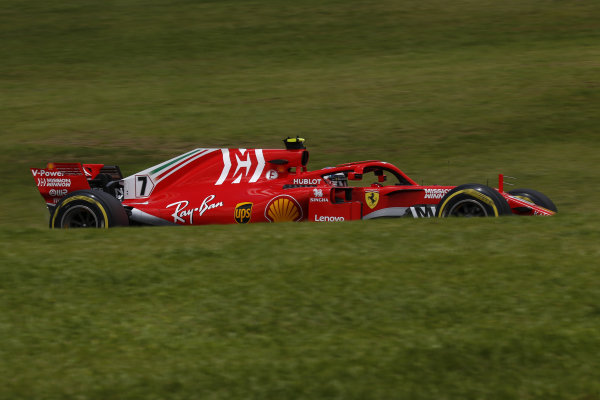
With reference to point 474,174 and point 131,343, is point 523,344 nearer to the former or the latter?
point 131,343

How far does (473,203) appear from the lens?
32.7 feet

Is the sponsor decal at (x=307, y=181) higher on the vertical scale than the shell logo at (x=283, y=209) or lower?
higher

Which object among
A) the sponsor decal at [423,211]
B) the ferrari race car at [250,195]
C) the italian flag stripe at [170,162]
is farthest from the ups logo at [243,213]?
the sponsor decal at [423,211]

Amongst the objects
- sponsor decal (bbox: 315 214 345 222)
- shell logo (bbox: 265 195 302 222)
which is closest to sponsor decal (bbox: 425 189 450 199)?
sponsor decal (bbox: 315 214 345 222)

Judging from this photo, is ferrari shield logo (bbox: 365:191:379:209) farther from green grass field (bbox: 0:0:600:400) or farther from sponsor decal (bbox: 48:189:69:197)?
sponsor decal (bbox: 48:189:69:197)

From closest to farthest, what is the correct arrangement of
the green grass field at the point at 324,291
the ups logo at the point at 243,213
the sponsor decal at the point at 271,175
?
the green grass field at the point at 324,291, the ups logo at the point at 243,213, the sponsor decal at the point at 271,175

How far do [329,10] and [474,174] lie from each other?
56.4 ft

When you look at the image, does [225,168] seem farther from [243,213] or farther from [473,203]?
[473,203]

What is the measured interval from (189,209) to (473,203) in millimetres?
3929

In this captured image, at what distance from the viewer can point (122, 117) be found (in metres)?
22.4

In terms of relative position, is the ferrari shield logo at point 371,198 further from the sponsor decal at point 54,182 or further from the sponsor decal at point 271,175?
the sponsor decal at point 54,182

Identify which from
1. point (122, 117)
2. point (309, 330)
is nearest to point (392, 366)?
point (309, 330)

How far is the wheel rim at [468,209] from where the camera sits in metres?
9.94

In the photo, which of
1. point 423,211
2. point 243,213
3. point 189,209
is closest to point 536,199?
point 423,211
